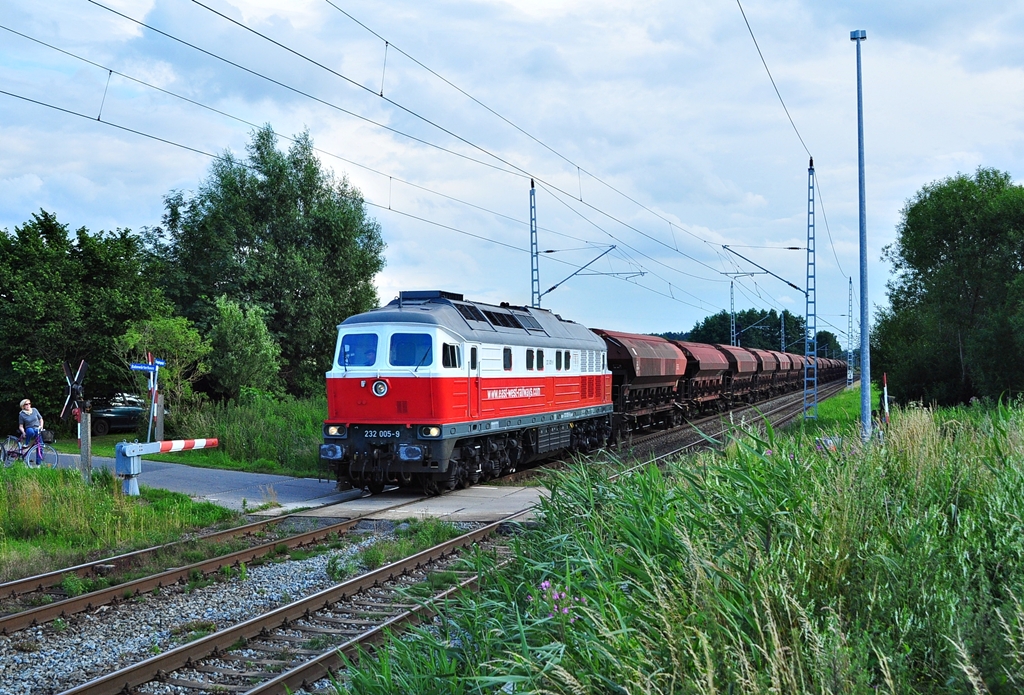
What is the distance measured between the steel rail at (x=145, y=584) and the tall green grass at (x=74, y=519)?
74.2 inches

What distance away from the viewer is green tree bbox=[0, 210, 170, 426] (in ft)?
86.6

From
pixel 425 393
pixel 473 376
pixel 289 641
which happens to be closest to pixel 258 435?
pixel 473 376

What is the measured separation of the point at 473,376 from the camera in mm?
16797

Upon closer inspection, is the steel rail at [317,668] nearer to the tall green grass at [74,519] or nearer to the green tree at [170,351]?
the tall green grass at [74,519]

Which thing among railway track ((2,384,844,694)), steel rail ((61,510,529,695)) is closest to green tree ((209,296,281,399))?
railway track ((2,384,844,694))

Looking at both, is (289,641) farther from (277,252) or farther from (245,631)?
(277,252)

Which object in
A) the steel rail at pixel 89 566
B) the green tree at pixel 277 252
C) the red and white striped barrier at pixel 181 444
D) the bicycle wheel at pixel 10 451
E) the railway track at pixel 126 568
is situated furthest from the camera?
the green tree at pixel 277 252

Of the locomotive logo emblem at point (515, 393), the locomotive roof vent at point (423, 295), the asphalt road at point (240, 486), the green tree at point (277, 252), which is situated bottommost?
the asphalt road at point (240, 486)

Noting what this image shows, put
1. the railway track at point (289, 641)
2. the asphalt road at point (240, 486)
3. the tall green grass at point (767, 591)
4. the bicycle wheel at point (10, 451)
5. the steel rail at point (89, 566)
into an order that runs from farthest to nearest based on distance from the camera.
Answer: the bicycle wheel at point (10, 451)
the asphalt road at point (240, 486)
the steel rail at point (89, 566)
the railway track at point (289, 641)
the tall green grass at point (767, 591)

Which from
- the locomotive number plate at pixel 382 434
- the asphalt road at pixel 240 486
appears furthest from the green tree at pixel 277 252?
the locomotive number plate at pixel 382 434

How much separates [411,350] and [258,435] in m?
8.54

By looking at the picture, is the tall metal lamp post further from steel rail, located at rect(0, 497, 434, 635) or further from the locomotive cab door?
steel rail, located at rect(0, 497, 434, 635)

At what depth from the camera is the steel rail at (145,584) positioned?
27.8 ft

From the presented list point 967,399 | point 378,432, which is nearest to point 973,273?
point 967,399
